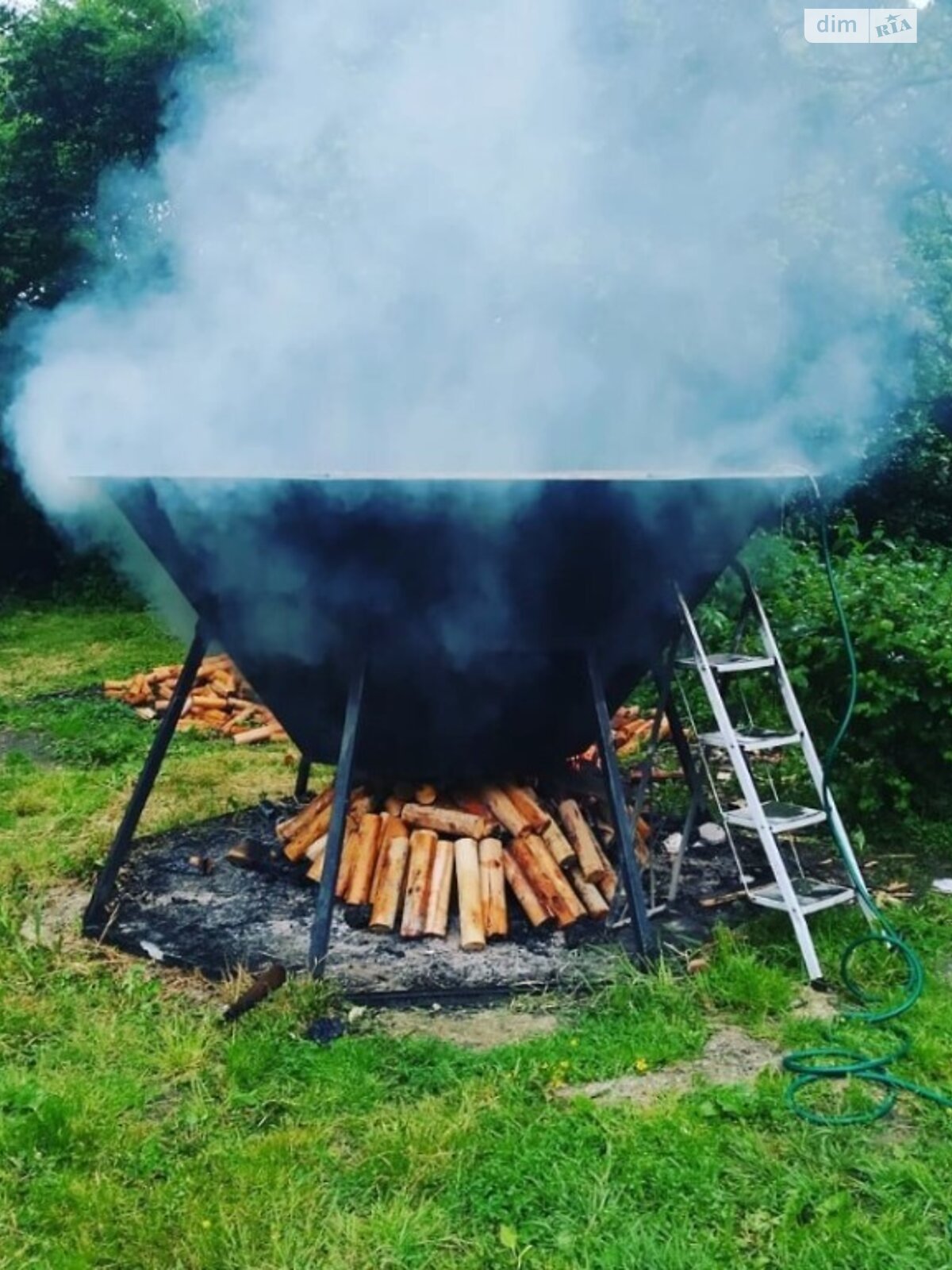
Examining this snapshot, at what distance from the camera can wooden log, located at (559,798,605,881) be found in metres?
4.14

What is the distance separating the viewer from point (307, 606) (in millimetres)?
3781

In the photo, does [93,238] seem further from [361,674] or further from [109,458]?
[361,674]

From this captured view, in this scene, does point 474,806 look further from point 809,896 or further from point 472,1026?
point 809,896

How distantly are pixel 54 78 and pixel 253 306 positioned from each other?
882 centimetres

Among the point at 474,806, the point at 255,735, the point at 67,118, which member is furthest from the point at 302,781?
the point at 67,118

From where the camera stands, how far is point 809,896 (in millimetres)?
3799

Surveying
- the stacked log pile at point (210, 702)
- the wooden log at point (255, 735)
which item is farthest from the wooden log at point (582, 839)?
the stacked log pile at point (210, 702)

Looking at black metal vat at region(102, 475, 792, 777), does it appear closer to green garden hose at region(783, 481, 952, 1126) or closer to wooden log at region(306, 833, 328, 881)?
wooden log at region(306, 833, 328, 881)

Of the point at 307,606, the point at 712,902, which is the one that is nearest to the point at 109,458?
the point at 307,606

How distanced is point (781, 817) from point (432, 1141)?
5.86 ft

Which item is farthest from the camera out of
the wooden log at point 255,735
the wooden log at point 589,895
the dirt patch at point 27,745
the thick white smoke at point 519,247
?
the wooden log at point 255,735

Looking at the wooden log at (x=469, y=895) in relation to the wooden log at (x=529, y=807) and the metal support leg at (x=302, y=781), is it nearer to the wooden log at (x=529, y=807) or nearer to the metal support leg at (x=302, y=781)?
the wooden log at (x=529, y=807)

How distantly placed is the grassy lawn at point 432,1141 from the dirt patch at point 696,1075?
0.04m

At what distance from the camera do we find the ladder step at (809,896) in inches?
143
